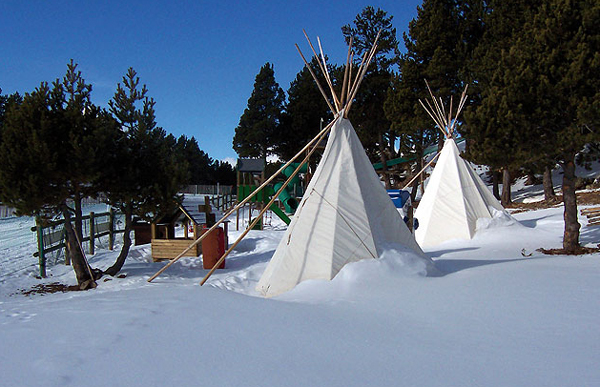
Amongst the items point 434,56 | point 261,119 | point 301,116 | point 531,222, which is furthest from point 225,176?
point 531,222

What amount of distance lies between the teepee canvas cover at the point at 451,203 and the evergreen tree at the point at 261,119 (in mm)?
19807

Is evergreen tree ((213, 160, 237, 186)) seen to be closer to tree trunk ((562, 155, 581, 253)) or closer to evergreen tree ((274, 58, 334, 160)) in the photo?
evergreen tree ((274, 58, 334, 160))

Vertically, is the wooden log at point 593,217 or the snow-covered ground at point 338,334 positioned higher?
the wooden log at point 593,217

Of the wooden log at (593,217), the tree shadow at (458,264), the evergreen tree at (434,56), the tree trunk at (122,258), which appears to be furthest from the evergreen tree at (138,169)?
the evergreen tree at (434,56)

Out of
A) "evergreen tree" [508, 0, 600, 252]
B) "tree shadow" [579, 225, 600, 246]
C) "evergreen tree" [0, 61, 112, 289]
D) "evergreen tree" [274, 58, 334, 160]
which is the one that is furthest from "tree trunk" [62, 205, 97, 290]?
"evergreen tree" [274, 58, 334, 160]

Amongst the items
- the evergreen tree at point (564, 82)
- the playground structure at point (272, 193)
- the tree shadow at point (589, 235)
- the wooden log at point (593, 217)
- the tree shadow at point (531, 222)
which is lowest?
the tree shadow at point (589, 235)

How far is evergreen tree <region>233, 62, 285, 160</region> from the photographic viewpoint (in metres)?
29.6

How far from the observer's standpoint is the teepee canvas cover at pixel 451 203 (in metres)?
10.1

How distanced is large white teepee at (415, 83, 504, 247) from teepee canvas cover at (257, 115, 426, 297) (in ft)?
14.6

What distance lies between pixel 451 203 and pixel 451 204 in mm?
26

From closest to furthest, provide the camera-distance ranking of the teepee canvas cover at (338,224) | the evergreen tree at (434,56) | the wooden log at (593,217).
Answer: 1. the teepee canvas cover at (338,224)
2. the wooden log at (593,217)
3. the evergreen tree at (434,56)

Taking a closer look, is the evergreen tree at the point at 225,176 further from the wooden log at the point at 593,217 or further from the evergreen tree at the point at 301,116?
the wooden log at the point at 593,217

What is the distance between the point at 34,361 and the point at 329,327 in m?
1.96

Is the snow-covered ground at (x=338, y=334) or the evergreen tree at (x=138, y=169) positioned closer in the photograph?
the snow-covered ground at (x=338, y=334)
